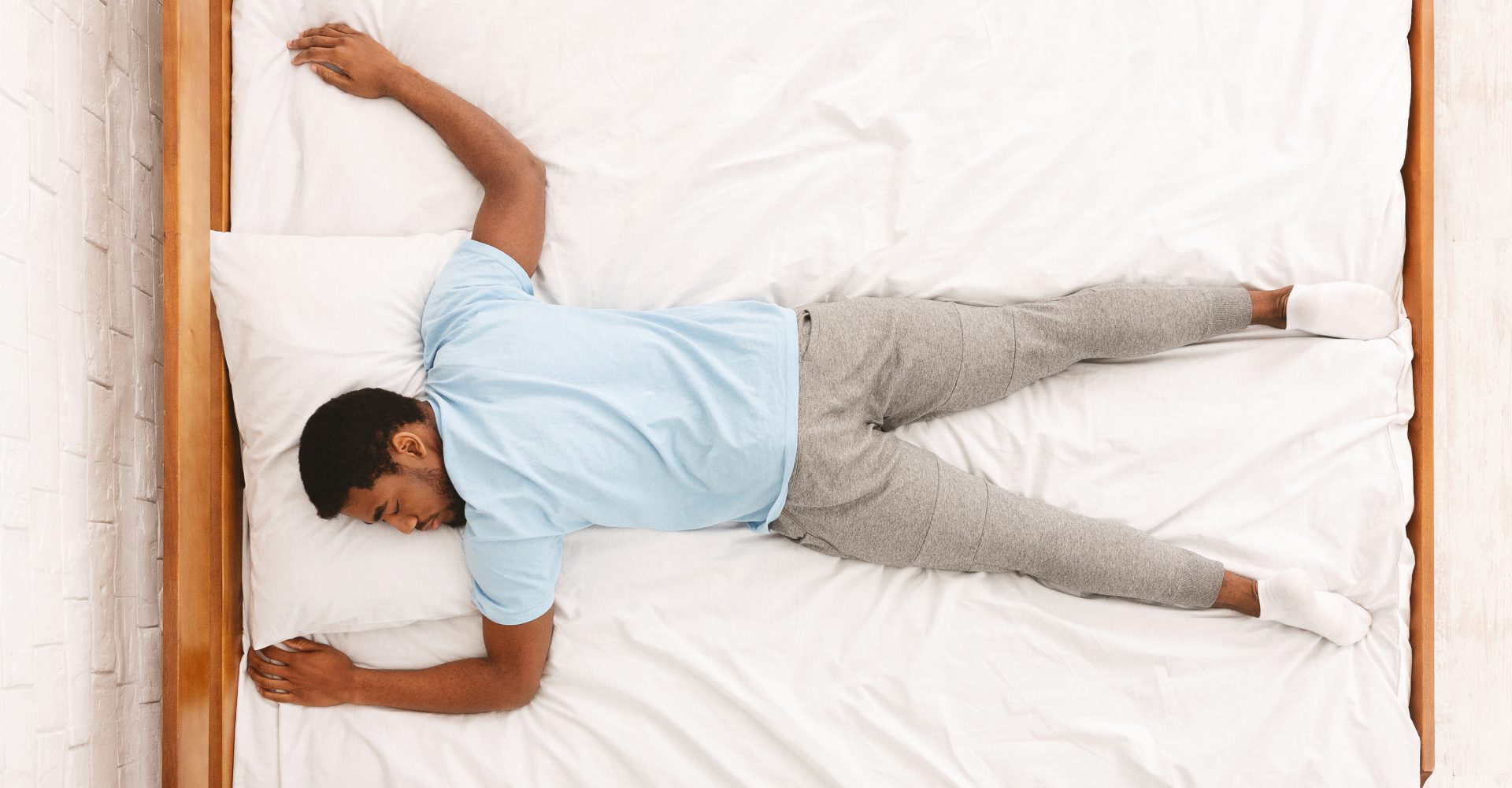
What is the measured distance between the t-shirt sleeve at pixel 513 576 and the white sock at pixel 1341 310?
1.22 m

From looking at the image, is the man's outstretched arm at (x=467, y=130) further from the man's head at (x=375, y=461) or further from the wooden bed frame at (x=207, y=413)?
the man's head at (x=375, y=461)

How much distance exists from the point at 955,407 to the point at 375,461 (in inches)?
34.2

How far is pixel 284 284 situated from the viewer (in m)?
1.32

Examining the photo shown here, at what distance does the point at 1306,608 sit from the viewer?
1346mm

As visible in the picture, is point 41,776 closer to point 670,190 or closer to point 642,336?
point 642,336

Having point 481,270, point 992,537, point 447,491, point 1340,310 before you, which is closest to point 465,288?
point 481,270

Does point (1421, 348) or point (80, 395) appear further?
point (1421, 348)

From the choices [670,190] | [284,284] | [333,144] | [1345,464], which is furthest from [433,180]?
[1345,464]

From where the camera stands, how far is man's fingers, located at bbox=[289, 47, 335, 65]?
55.6 inches

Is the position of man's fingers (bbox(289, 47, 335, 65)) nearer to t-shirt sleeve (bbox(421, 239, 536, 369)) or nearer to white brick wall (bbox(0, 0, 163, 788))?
white brick wall (bbox(0, 0, 163, 788))

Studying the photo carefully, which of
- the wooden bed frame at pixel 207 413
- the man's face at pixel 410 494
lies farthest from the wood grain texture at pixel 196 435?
the man's face at pixel 410 494

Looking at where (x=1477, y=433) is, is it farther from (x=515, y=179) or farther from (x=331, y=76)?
(x=331, y=76)

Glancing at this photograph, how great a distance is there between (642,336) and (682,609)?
439 millimetres

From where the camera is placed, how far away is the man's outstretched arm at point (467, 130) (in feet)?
4.58
